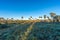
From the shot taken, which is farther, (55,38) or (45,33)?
(45,33)

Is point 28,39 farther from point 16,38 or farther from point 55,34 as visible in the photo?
point 55,34

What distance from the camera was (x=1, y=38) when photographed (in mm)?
12273

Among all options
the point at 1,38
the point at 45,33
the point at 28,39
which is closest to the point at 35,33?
the point at 45,33

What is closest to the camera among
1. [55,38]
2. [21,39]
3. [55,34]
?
[21,39]

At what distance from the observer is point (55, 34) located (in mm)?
11930

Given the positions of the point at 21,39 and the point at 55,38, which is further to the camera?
the point at 55,38

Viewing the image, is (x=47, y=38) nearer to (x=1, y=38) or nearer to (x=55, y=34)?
(x=55, y=34)

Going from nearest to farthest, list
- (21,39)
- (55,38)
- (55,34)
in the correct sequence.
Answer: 1. (21,39)
2. (55,38)
3. (55,34)

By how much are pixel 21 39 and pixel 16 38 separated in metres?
0.59

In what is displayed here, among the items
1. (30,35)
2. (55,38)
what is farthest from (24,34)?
(55,38)

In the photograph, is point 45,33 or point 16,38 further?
point 45,33

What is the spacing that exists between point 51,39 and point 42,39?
762mm

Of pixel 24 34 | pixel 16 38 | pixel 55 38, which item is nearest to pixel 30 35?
pixel 24 34

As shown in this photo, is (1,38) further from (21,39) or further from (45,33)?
(45,33)
